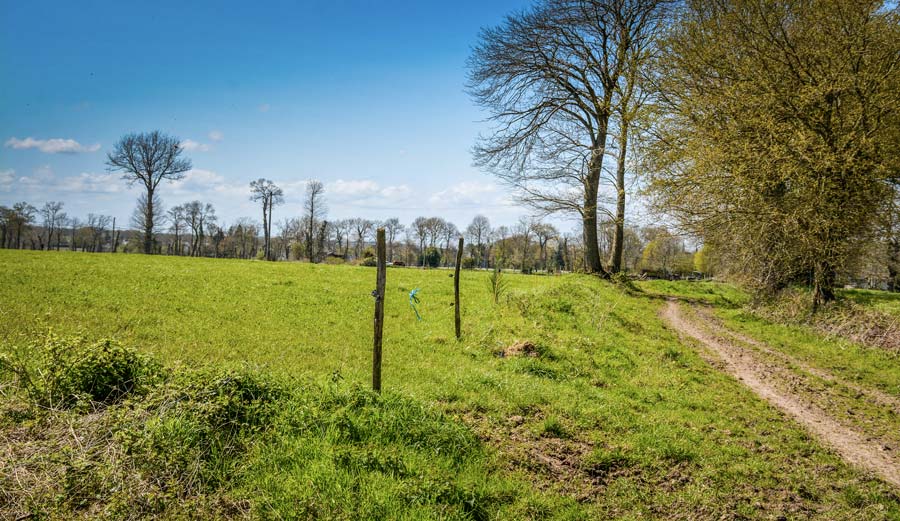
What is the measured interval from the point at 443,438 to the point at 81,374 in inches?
170

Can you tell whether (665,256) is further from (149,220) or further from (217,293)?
(149,220)

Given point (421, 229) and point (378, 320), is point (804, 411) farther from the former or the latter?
point (421, 229)

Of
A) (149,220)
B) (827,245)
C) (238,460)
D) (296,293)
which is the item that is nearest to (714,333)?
(827,245)

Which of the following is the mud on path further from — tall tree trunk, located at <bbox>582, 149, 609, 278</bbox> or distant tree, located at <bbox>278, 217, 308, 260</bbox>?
distant tree, located at <bbox>278, 217, 308, 260</bbox>

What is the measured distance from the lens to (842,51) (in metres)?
11.3

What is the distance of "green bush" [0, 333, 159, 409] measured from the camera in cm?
495

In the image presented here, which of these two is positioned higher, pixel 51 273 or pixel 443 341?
pixel 51 273

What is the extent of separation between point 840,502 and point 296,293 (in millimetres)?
15046

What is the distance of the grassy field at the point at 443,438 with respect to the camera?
3904 millimetres

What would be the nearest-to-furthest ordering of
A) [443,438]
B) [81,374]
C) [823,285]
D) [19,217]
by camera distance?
1. [443,438]
2. [81,374]
3. [823,285]
4. [19,217]

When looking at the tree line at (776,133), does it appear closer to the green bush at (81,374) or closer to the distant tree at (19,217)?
the green bush at (81,374)

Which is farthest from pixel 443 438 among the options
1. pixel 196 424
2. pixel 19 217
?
pixel 19 217

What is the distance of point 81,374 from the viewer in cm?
511

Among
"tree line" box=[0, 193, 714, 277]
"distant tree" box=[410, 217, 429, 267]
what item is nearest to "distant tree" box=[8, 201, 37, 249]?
"tree line" box=[0, 193, 714, 277]
